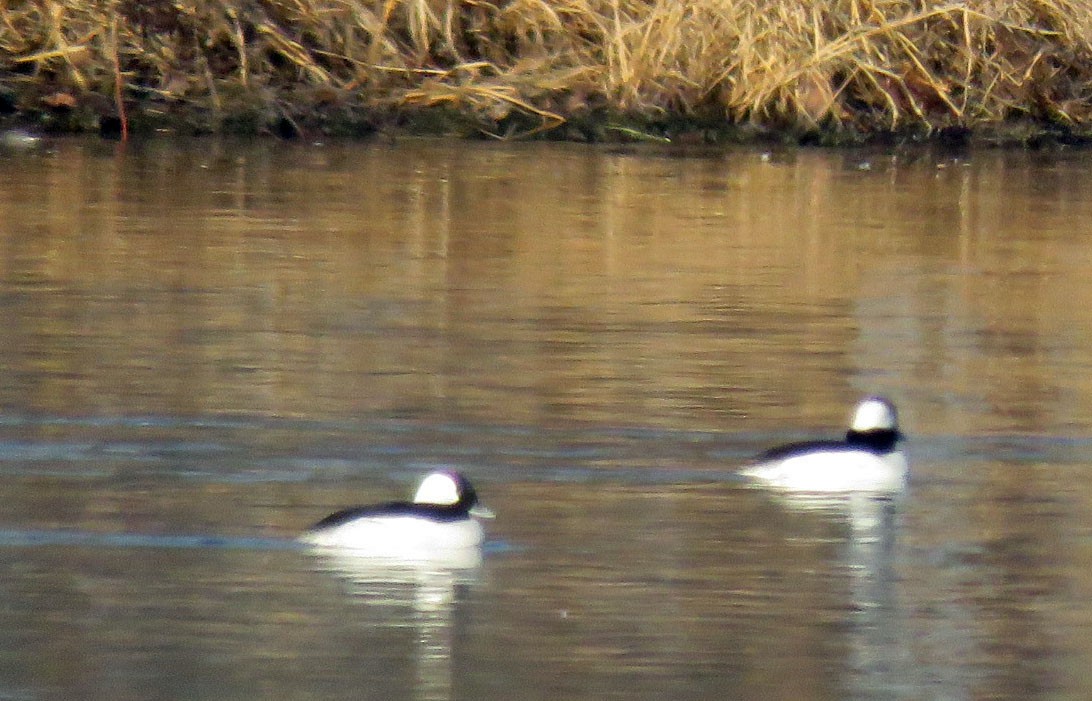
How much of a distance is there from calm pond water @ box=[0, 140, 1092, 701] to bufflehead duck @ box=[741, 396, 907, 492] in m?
0.10

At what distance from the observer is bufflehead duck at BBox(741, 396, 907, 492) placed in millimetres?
7629

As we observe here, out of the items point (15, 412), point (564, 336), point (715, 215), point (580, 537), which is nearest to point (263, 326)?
point (564, 336)

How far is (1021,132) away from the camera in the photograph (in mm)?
19312

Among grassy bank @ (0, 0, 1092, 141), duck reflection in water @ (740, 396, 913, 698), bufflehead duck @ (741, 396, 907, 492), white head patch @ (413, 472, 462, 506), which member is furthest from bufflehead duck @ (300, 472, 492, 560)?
grassy bank @ (0, 0, 1092, 141)

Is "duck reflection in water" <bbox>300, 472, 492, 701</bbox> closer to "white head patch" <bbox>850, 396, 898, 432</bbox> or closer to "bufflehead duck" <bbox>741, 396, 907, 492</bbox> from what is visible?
"bufflehead duck" <bbox>741, 396, 907, 492</bbox>

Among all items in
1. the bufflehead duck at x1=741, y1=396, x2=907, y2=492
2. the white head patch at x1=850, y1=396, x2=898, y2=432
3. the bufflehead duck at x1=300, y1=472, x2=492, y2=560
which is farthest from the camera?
the white head patch at x1=850, y1=396, x2=898, y2=432

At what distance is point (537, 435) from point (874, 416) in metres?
1.12

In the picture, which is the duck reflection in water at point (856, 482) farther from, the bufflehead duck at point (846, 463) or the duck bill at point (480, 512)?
the duck bill at point (480, 512)

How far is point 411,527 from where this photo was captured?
670cm

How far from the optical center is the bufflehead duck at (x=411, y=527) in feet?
21.8

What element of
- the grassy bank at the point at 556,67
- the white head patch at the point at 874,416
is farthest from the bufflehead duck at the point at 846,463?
the grassy bank at the point at 556,67

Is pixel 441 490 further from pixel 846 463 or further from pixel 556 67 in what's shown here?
pixel 556 67

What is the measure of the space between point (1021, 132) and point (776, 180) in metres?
3.61

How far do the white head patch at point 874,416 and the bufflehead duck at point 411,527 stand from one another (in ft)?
5.06
